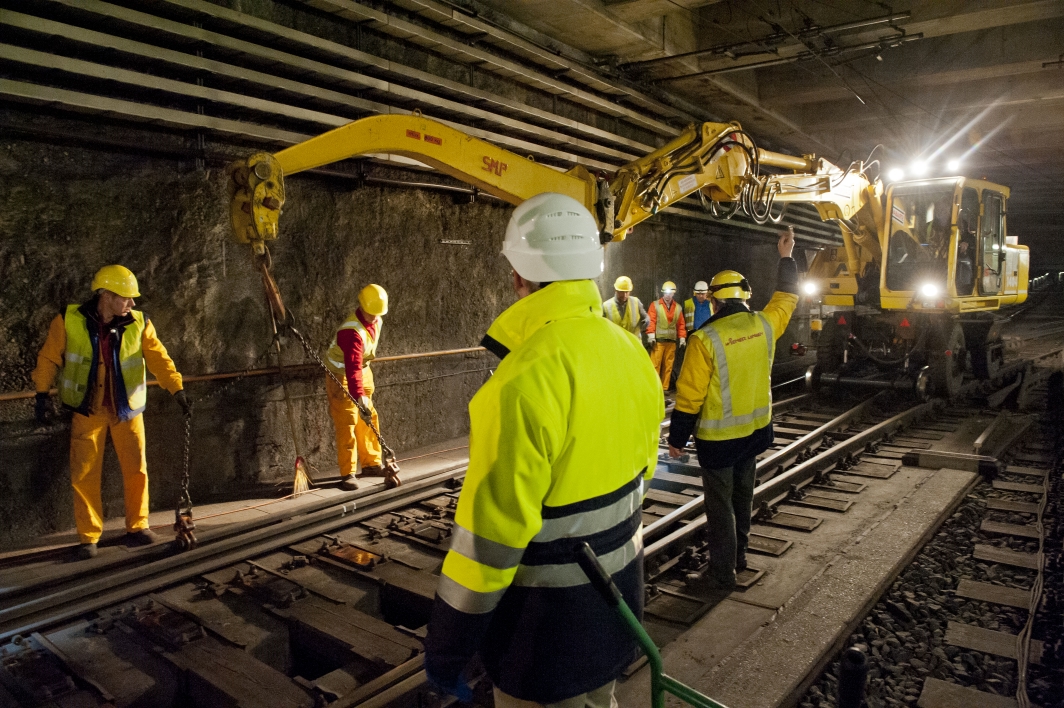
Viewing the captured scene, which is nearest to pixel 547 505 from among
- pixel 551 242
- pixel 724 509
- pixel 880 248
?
pixel 551 242

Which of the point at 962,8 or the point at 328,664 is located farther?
the point at 962,8

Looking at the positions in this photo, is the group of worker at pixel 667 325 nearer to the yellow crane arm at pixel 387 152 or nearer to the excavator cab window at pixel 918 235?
the excavator cab window at pixel 918 235

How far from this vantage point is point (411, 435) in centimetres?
879

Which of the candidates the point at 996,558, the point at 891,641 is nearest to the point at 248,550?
the point at 891,641

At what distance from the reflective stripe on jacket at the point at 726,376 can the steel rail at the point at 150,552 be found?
10.8ft

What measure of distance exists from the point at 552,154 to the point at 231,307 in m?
4.77

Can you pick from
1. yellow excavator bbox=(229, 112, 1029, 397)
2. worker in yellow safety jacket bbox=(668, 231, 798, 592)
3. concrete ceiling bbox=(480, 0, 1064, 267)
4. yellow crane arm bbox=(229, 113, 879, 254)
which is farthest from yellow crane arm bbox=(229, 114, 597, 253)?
concrete ceiling bbox=(480, 0, 1064, 267)

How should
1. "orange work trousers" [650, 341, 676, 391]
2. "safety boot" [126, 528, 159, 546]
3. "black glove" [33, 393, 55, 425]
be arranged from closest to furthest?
"black glove" [33, 393, 55, 425]
"safety boot" [126, 528, 159, 546]
"orange work trousers" [650, 341, 676, 391]

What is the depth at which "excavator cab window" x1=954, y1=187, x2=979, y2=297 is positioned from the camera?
1023 cm

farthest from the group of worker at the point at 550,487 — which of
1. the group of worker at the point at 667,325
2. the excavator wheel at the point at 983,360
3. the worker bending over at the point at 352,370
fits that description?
the excavator wheel at the point at 983,360

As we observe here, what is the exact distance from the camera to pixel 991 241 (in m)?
10.8

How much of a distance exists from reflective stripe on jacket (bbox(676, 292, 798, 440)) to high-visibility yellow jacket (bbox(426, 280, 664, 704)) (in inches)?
93.5

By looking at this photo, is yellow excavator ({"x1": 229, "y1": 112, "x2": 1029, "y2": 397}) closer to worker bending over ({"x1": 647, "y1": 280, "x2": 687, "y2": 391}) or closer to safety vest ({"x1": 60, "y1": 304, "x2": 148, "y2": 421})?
worker bending over ({"x1": 647, "y1": 280, "x2": 687, "y2": 391})

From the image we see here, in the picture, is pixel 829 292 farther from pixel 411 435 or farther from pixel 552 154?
pixel 411 435
